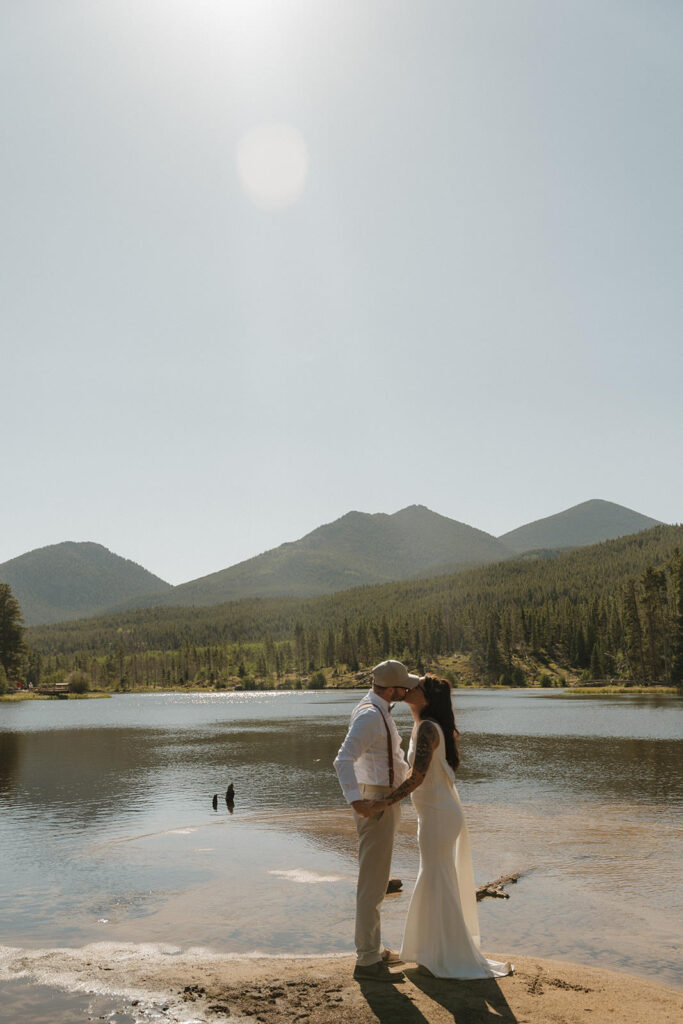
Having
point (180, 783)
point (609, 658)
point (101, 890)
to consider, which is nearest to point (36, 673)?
point (609, 658)

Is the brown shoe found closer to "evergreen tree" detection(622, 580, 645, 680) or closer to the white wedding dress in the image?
the white wedding dress

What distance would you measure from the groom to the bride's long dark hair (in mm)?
198

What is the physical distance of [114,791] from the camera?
1281 inches

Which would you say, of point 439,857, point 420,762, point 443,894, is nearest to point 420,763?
point 420,762

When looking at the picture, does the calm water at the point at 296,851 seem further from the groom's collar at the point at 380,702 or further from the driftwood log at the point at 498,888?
the groom's collar at the point at 380,702

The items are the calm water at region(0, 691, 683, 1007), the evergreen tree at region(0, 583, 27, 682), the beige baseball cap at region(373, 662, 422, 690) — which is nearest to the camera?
the beige baseball cap at region(373, 662, 422, 690)

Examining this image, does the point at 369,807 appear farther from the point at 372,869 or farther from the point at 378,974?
the point at 378,974

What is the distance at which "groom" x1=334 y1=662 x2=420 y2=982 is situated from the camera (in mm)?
9383

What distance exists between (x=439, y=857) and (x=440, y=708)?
5.98 ft

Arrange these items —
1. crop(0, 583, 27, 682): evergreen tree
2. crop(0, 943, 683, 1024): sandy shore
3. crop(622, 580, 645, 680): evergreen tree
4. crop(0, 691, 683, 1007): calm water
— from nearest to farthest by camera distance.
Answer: crop(0, 943, 683, 1024): sandy shore → crop(0, 691, 683, 1007): calm water → crop(622, 580, 645, 680): evergreen tree → crop(0, 583, 27, 682): evergreen tree

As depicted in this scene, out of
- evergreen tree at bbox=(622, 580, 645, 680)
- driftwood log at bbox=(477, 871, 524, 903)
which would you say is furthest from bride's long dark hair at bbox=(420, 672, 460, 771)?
evergreen tree at bbox=(622, 580, 645, 680)

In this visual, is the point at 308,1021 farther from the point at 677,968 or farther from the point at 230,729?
the point at 230,729

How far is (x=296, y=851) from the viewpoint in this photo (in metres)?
19.6

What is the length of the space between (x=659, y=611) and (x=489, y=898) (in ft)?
439
